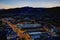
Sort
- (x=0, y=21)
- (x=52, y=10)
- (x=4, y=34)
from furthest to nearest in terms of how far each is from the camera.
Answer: (x=52, y=10) → (x=0, y=21) → (x=4, y=34)

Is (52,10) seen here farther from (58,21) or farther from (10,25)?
(10,25)

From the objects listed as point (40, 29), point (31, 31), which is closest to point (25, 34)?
point (31, 31)

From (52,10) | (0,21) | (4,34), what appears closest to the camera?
(4,34)

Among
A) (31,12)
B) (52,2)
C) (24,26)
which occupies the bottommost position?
(24,26)

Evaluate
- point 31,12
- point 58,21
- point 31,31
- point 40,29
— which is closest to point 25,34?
point 31,31

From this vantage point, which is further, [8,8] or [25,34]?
[8,8]

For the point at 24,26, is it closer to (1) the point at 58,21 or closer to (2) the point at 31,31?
(2) the point at 31,31

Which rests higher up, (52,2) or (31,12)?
(52,2)
